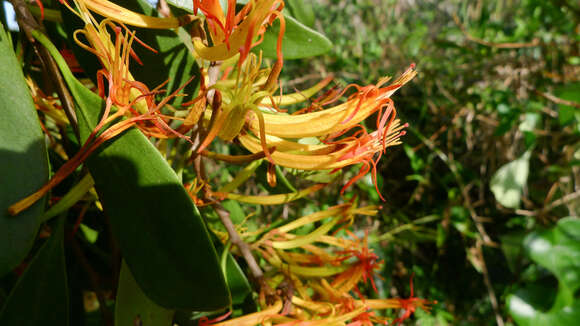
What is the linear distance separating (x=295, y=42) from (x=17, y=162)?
12.3 inches

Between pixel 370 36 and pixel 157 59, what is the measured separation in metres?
1.25

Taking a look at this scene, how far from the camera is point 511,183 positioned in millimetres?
973

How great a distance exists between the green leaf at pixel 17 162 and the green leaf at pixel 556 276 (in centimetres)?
80

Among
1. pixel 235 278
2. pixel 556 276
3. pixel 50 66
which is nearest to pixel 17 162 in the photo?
pixel 50 66

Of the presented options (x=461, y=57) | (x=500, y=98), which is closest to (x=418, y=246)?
(x=500, y=98)

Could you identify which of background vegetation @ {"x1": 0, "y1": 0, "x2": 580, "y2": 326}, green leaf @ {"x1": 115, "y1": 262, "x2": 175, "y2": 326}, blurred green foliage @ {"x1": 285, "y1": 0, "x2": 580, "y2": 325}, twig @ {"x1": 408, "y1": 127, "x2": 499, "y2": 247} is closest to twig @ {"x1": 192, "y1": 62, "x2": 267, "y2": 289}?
green leaf @ {"x1": 115, "y1": 262, "x2": 175, "y2": 326}

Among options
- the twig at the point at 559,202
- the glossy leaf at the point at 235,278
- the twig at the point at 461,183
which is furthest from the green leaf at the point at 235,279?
the twig at the point at 559,202

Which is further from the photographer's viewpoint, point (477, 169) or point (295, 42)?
point (477, 169)

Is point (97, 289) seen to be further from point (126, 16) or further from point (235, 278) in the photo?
point (126, 16)

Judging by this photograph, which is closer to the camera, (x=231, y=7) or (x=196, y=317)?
(x=231, y=7)

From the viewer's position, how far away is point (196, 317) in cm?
47

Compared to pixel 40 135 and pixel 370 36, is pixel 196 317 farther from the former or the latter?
pixel 370 36

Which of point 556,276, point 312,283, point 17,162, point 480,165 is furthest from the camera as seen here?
point 480,165

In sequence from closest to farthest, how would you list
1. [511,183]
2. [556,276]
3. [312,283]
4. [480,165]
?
[312,283] < [556,276] < [511,183] < [480,165]
